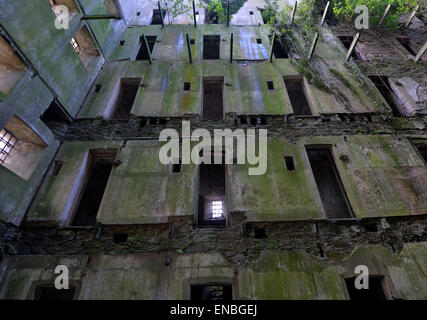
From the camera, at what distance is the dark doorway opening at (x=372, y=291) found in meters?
5.65

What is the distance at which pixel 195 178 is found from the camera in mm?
7293

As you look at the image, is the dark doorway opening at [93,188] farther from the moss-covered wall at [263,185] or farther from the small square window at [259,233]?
the small square window at [259,233]

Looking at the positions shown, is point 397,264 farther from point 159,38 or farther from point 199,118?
point 159,38

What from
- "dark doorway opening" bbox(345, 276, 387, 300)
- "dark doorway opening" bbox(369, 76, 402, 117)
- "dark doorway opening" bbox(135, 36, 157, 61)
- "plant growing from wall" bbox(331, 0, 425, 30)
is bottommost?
"dark doorway opening" bbox(345, 276, 387, 300)

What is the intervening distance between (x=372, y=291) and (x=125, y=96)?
13359 millimetres

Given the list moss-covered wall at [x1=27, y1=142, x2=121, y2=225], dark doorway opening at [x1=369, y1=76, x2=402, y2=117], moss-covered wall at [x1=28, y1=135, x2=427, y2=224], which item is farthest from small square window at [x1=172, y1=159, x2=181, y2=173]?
dark doorway opening at [x1=369, y1=76, x2=402, y2=117]

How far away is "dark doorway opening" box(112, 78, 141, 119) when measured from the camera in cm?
1078

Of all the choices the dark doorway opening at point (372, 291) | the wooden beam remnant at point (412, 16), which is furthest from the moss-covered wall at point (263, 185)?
the wooden beam remnant at point (412, 16)

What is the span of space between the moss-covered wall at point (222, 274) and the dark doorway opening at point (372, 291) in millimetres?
238

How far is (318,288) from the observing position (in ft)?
17.7

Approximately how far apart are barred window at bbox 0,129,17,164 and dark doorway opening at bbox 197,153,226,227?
268 inches

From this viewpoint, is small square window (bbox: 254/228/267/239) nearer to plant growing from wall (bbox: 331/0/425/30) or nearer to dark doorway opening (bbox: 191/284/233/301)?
dark doorway opening (bbox: 191/284/233/301)

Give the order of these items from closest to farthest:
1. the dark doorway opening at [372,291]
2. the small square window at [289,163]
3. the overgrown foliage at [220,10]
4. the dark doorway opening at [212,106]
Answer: the dark doorway opening at [372,291] < the small square window at [289,163] < the dark doorway opening at [212,106] < the overgrown foliage at [220,10]

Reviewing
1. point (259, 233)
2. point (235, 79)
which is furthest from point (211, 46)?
point (259, 233)
